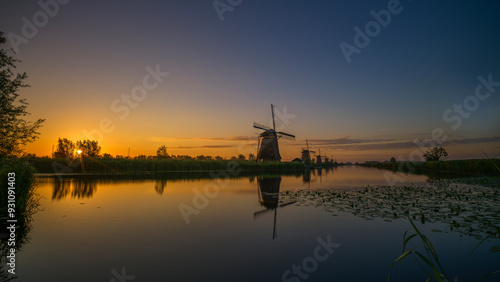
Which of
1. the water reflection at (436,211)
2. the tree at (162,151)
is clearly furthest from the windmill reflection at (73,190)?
the tree at (162,151)

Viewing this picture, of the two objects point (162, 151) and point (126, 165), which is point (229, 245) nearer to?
point (126, 165)

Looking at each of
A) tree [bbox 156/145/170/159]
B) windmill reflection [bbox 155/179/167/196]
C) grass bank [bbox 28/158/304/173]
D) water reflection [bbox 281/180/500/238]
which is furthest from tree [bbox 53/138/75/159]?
water reflection [bbox 281/180/500/238]

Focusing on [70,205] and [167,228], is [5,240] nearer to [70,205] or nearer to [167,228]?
[167,228]

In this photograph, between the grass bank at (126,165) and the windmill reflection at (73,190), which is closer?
the windmill reflection at (73,190)

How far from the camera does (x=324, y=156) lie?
15075cm

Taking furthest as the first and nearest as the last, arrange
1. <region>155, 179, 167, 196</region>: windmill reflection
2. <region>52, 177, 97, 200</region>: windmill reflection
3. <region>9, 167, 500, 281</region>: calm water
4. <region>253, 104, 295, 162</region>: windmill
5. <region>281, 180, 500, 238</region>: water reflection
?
<region>253, 104, 295, 162</region>: windmill, <region>155, 179, 167, 196</region>: windmill reflection, <region>52, 177, 97, 200</region>: windmill reflection, <region>281, 180, 500, 238</region>: water reflection, <region>9, 167, 500, 281</region>: calm water

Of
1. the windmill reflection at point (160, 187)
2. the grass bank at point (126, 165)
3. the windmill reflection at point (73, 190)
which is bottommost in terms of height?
the windmill reflection at point (160, 187)

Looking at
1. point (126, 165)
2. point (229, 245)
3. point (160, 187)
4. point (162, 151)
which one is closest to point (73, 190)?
point (160, 187)

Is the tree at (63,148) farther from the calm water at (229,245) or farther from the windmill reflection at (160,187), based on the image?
the calm water at (229,245)

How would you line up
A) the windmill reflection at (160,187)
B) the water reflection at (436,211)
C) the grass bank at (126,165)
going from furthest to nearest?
the grass bank at (126,165)
the windmill reflection at (160,187)
the water reflection at (436,211)

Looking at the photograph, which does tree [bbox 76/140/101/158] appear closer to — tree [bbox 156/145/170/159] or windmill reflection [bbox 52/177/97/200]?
tree [bbox 156/145/170/159]

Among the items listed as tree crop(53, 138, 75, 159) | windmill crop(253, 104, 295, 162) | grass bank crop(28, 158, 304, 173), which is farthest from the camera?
tree crop(53, 138, 75, 159)

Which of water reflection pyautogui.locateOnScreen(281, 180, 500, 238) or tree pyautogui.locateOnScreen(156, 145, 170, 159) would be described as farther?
tree pyautogui.locateOnScreen(156, 145, 170, 159)

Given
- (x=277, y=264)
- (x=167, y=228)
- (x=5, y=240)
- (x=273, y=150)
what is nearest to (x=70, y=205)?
(x=5, y=240)
